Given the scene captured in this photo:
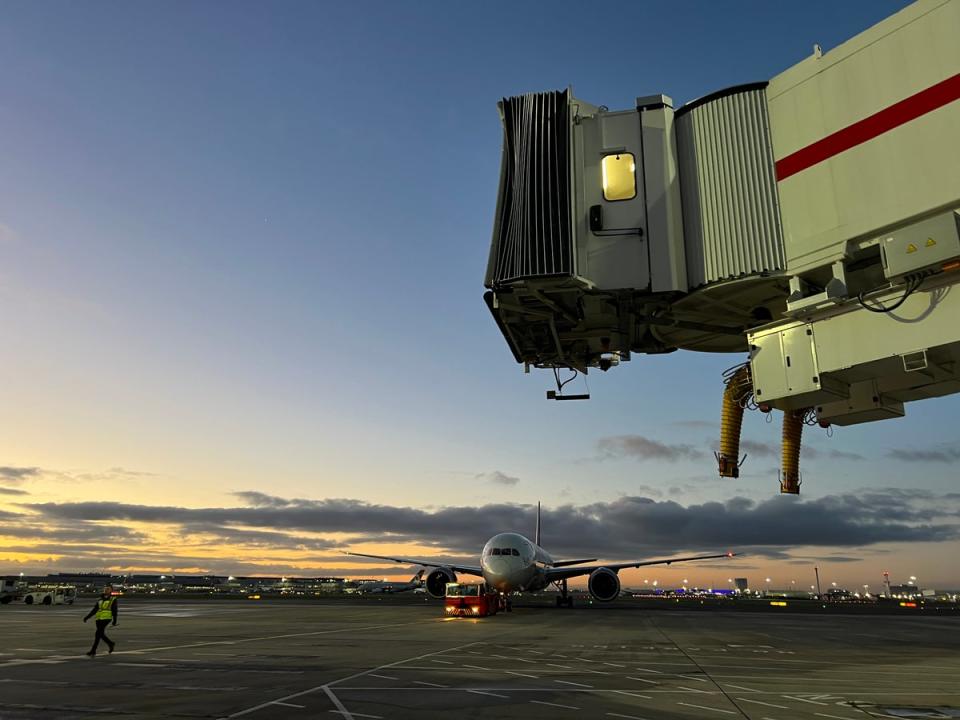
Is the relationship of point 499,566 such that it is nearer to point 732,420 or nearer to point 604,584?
point 604,584

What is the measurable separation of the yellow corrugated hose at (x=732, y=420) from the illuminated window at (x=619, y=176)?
16.4 ft

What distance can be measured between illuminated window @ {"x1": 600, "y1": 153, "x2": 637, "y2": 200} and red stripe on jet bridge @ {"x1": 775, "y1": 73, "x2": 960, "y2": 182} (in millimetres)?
2946

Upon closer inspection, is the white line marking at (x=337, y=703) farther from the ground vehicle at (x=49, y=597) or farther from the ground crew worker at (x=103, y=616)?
the ground vehicle at (x=49, y=597)

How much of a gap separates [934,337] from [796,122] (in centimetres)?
511

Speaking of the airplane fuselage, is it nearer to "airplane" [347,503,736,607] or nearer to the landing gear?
"airplane" [347,503,736,607]

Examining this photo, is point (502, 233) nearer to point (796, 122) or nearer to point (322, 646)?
point (796, 122)

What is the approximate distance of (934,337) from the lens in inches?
403

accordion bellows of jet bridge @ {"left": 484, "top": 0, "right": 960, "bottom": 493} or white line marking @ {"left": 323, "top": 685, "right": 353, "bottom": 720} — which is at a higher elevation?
accordion bellows of jet bridge @ {"left": 484, "top": 0, "right": 960, "bottom": 493}

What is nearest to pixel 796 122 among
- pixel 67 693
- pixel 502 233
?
pixel 502 233

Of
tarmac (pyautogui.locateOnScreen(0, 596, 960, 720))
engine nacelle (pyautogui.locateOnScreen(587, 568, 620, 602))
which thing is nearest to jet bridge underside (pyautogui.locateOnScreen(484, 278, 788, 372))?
tarmac (pyautogui.locateOnScreen(0, 596, 960, 720))

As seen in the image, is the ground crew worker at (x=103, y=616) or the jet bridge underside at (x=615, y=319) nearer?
the jet bridge underside at (x=615, y=319)

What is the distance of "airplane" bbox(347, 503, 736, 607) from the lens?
45094 mm

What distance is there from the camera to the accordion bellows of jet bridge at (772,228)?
10.6 metres

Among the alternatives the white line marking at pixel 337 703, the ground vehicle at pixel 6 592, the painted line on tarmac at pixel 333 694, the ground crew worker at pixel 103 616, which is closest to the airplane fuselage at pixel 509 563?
the painted line on tarmac at pixel 333 694
